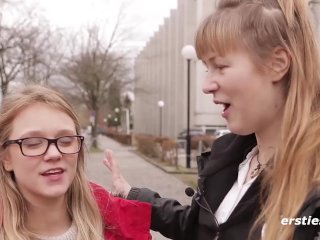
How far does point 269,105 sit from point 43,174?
2.59 feet

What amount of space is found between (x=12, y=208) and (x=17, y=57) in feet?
70.3

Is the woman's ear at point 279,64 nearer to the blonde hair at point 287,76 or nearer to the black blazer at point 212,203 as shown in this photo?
the blonde hair at point 287,76

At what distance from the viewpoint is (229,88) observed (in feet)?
4.90

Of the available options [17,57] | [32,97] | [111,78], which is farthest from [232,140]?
[111,78]

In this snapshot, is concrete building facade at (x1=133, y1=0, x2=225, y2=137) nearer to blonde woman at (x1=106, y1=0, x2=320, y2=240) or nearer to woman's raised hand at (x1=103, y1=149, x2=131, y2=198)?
woman's raised hand at (x1=103, y1=149, x2=131, y2=198)

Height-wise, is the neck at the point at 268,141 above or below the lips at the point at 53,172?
above

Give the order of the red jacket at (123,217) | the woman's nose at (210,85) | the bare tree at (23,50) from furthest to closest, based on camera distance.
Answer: the bare tree at (23,50)
the red jacket at (123,217)
the woman's nose at (210,85)

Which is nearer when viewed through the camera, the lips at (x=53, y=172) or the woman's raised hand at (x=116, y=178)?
the lips at (x=53, y=172)

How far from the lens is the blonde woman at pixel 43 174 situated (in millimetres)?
1675

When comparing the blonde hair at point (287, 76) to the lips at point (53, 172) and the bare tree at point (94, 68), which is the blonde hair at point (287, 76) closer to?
the lips at point (53, 172)

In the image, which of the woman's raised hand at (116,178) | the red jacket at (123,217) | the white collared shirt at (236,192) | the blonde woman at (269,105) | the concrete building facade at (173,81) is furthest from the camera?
the concrete building facade at (173,81)

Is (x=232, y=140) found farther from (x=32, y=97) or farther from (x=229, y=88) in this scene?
(x=32, y=97)

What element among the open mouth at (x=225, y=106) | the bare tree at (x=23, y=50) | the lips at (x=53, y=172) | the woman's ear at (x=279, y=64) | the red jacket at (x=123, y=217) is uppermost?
the bare tree at (x=23, y=50)

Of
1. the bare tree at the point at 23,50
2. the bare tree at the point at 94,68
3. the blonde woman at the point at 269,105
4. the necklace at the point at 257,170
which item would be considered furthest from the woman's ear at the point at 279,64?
the bare tree at the point at 94,68
